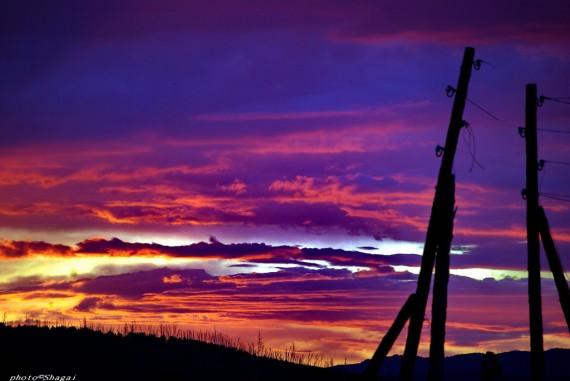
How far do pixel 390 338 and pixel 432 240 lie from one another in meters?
3.25

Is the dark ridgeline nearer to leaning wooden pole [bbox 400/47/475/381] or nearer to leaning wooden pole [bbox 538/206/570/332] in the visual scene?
leaning wooden pole [bbox 400/47/475/381]

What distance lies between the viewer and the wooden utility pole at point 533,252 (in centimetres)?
2553

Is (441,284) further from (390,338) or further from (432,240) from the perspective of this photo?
(390,338)

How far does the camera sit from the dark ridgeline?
2625 cm

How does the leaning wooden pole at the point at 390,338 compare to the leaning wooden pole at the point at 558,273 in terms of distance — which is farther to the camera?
the leaning wooden pole at the point at 558,273

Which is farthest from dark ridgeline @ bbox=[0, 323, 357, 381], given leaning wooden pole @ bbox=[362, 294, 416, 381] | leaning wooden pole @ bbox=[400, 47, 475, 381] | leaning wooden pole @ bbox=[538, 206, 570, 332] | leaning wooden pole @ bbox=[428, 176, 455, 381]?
leaning wooden pole @ bbox=[538, 206, 570, 332]

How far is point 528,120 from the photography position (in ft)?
87.9

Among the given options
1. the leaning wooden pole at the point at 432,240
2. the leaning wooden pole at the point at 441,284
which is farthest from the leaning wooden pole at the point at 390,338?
the leaning wooden pole at the point at 441,284

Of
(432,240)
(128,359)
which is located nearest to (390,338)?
(432,240)

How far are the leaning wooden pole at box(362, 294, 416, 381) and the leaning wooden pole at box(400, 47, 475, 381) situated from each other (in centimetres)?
19

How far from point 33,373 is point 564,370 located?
8510 cm

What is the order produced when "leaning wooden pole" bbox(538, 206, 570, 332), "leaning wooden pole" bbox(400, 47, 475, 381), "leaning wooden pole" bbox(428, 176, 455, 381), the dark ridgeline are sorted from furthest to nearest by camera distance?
the dark ridgeline
"leaning wooden pole" bbox(538, 206, 570, 332)
"leaning wooden pole" bbox(428, 176, 455, 381)
"leaning wooden pole" bbox(400, 47, 475, 381)

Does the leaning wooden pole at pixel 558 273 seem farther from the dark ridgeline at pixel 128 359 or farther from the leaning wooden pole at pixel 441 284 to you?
the dark ridgeline at pixel 128 359

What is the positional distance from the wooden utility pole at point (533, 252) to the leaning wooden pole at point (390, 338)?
5.12m
